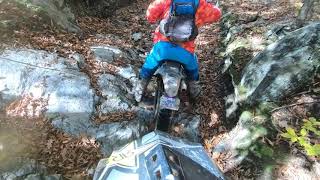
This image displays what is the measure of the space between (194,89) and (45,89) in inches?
96.2

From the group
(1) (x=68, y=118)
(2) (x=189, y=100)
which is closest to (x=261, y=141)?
(2) (x=189, y=100)

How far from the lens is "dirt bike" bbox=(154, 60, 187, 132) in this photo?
5.17 meters

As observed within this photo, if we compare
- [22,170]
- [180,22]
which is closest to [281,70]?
[180,22]

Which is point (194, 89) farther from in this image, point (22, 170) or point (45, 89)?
point (22, 170)

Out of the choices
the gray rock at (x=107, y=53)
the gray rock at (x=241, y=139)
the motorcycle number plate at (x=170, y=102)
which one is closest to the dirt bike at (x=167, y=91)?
the motorcycle number plate at (x=170, y=102)

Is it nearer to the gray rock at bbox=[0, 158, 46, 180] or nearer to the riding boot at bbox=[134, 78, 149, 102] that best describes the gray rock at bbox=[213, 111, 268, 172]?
the riding boot at bbox=[134, 78, 149, 102]

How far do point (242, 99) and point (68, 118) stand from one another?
271 centimetres

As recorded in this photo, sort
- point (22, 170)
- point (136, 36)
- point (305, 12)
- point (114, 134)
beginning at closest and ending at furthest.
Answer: point (22, 170) → point (114, 134) → point (305, 12) → point (136, 36)

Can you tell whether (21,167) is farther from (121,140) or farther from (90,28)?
(90,28)

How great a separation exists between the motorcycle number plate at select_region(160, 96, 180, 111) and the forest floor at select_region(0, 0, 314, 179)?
3.35ft

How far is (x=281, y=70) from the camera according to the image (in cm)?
591

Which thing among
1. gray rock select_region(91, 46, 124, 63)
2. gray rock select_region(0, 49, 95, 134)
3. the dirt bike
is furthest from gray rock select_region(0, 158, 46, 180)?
gray rock select_region(91, 46, 124, 63)

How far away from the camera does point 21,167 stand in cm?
488

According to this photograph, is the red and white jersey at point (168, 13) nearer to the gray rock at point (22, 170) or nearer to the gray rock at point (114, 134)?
the gray rock at point (114, 134)
